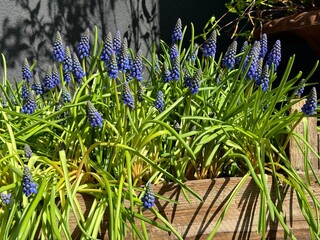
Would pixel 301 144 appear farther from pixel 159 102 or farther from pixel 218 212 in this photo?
pixel 159 102

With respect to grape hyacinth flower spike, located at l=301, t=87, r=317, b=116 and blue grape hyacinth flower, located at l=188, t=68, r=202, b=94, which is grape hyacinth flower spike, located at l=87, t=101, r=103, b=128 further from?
grape hyacinth flower spike, located at l=301, t=87, r=317, b=116

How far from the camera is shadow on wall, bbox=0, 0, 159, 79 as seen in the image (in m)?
3.86

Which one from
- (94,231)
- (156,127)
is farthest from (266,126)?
(94,231)

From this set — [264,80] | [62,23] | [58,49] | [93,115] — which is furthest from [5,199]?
[62,23]

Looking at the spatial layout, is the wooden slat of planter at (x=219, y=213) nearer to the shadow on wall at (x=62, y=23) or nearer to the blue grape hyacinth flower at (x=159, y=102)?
the blue grape hyacinth flower at (x=159, y=102)

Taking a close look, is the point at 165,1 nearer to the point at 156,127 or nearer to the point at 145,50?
the point at 145,50

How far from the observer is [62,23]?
3979mm

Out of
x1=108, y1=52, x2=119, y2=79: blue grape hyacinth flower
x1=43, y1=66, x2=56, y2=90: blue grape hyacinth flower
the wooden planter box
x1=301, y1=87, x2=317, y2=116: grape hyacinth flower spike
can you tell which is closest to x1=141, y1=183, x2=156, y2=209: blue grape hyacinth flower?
the wooden planter box

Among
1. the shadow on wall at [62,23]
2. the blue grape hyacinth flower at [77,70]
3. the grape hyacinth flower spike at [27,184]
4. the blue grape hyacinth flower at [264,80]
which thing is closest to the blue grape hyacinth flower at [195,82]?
the blue grape hyacinth flower at [264,80]

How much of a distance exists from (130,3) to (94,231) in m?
2.81

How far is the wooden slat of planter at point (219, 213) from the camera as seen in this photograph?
70.9 inches

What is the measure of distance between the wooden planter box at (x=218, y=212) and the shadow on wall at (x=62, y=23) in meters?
2.33

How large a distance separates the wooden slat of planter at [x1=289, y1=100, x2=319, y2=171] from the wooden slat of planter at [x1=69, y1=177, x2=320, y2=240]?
12 cm

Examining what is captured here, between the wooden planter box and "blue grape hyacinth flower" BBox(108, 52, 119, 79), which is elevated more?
"blue grape hyacinth flower" BBox(108, 52, 119, 79)
